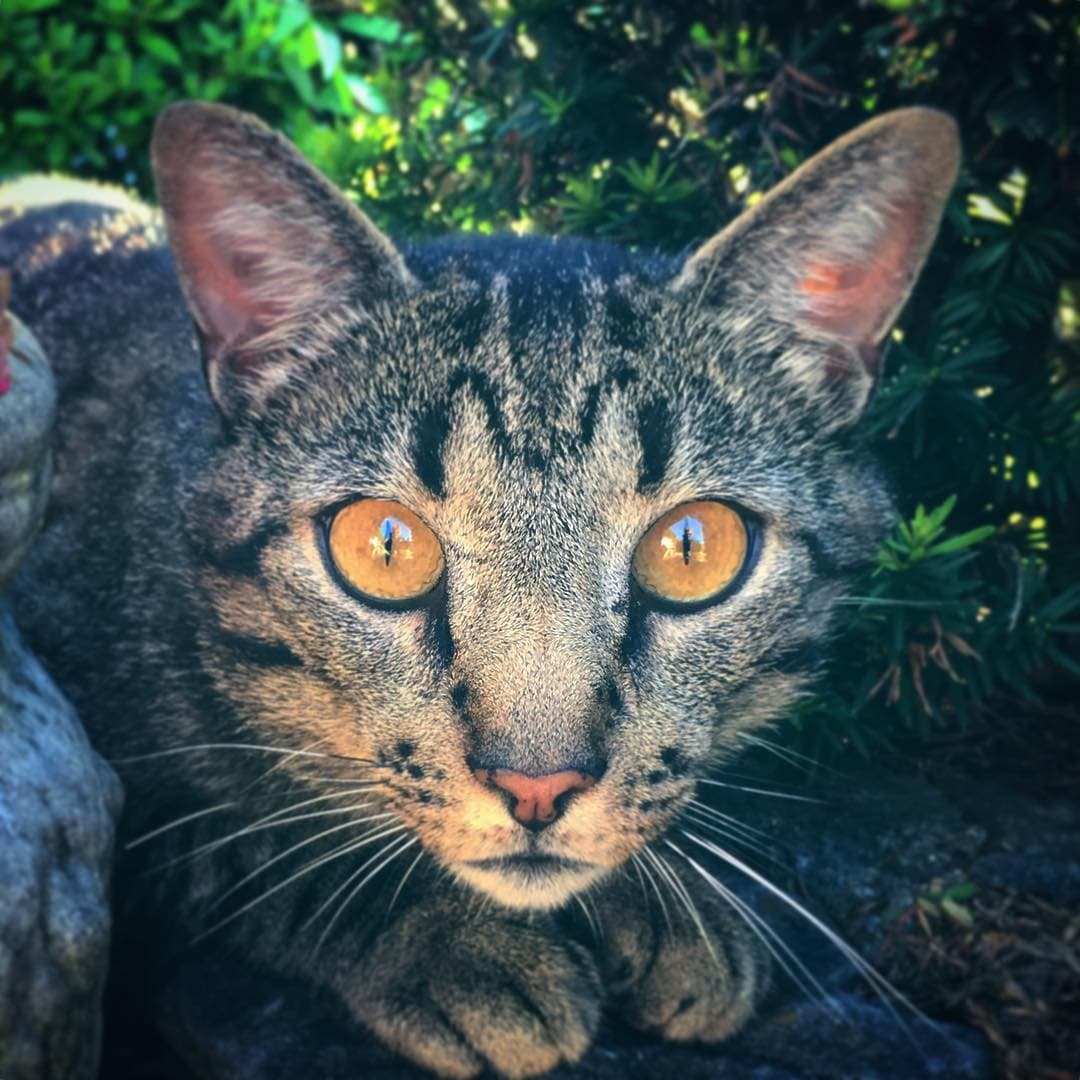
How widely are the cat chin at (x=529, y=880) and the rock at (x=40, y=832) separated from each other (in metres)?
0.52

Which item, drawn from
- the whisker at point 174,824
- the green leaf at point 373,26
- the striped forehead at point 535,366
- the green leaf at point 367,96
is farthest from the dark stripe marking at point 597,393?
the green leaf at point 367,96

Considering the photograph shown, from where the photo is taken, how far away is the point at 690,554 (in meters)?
1.87

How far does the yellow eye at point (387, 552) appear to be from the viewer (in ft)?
5.94

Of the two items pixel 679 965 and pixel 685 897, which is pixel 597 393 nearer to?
pixel 685 897

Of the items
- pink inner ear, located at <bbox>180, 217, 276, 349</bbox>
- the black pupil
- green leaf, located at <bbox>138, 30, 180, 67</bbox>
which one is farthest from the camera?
green leaf, located at <bbox>138, 30, 180, 67</bbox>

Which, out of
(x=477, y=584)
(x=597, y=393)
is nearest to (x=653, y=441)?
(x=597, y=393)

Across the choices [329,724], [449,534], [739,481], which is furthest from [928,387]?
[329,724]

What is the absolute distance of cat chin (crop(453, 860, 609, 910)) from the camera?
68.7 inches

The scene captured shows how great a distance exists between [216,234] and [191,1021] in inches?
49.2

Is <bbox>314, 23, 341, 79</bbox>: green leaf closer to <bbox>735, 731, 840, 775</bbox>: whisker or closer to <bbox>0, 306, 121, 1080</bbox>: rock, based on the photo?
<bbox>0, 306, 121, 1080</bbox>: rock

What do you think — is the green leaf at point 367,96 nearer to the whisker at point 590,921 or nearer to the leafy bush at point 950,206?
the leafy bush at point 950,206

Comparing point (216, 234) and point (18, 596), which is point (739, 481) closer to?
point (216, 234)

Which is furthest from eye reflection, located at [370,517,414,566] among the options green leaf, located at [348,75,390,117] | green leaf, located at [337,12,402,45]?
green leaf, located at [348,75,390,117]

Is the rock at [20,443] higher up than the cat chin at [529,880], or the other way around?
the rock at [20,443]
